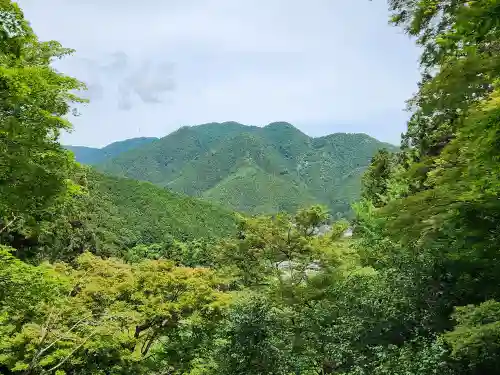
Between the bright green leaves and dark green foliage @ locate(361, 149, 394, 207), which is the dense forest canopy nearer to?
the bright green leaves

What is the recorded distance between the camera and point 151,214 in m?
91.1

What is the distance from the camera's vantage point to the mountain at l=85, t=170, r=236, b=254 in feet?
261

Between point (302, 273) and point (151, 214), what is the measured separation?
78.0 metres

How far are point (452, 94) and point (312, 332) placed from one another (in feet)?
23.0

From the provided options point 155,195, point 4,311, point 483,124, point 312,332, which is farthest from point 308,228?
point 155,195

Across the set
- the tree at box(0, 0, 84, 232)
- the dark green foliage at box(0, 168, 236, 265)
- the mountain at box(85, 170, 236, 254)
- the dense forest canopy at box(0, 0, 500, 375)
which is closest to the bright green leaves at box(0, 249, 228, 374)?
the dense forest canopy at box(0, 0, 500, 375)

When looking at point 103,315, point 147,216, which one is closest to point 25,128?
point 103,315

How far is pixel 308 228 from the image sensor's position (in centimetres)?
1761

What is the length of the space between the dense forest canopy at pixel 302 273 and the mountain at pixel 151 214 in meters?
58.8

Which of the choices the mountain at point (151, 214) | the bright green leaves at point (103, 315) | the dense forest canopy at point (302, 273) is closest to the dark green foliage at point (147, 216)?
the mountain at point (151, 214)

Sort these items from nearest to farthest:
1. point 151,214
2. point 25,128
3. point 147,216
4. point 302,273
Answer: point 25,128, point 302,273, point 147,216, point 151,214

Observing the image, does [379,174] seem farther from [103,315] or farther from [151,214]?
[151,214]

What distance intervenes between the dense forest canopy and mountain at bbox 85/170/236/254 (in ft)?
193

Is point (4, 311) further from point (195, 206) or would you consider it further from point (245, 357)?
point (195, 206)
